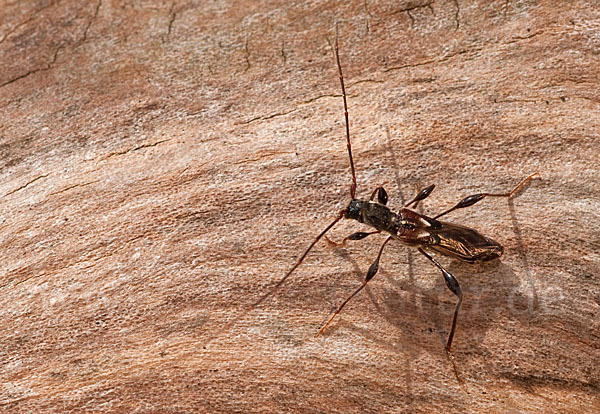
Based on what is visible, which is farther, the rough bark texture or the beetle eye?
the beetle eye

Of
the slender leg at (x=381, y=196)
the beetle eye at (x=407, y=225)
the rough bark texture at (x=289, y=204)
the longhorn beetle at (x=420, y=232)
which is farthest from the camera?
the slender leg at (x=381, y=196)

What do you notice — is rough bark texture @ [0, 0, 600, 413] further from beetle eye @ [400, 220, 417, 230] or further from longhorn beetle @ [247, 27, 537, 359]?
beetle eye @ [400, 220, 417, 230]

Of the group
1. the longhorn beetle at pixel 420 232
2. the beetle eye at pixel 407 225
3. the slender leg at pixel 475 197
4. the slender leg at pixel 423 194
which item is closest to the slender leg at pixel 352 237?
the longhorn beetle at pixel 420 232

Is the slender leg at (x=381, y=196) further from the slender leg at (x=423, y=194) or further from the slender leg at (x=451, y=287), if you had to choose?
the slender leg at (x=451, y=287)

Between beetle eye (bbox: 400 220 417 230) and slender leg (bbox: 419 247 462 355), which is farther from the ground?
beetle eye (bbox: 400 220 417 230)

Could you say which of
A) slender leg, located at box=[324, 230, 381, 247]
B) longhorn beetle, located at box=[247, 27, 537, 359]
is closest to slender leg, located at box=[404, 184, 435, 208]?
longhorn beetle, located at box=[247, 27, 537, 359]
